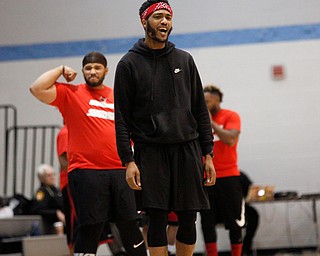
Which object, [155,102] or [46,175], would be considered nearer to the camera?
[155,102]

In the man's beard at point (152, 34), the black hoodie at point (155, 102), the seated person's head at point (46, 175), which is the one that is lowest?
the seated person's head at point (46, 175)

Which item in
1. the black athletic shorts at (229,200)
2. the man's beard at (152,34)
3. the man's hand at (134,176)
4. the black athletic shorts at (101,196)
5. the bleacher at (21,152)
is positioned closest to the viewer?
the man's hand at (134,176)

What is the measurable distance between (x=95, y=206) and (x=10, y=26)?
5.70m

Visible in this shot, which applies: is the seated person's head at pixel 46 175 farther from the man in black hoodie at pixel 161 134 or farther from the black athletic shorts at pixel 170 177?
the black athletic shorts at pixel 170 177

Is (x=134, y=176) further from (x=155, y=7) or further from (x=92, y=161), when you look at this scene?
(x=92, y=161)

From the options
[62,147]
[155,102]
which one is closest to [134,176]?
[155,102]

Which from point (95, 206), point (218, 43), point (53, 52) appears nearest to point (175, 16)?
point (218, 43)

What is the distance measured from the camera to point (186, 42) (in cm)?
921

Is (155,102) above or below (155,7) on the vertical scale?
below

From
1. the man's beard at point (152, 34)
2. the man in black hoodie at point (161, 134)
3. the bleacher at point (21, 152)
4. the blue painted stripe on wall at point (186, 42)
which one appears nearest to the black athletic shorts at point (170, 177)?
the man in black hoodie at point (161, 134)

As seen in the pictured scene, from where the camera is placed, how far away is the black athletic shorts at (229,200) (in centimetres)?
596

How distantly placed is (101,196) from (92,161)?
0.86ft

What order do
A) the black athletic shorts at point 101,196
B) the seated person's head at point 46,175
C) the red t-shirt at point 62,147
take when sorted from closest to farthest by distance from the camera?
1. the black athletic shorts at point 101,196
2. the red t-shirt at point 62,147
3. the seated person's head at point 46,175

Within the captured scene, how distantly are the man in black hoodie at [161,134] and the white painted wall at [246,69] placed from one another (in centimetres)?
509
